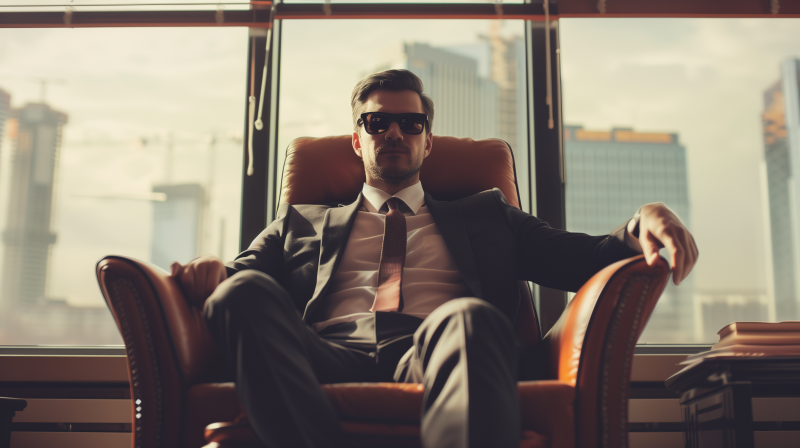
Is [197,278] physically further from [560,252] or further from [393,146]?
[560,252]

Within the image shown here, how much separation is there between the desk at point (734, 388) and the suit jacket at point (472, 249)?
0.36 metres

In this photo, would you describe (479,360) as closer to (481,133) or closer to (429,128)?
(429,128)

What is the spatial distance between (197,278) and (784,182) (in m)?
2.23

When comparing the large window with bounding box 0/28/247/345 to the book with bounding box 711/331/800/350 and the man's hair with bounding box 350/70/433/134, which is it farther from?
the book with bounding box 711/331/800/350

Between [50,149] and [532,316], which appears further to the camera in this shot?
[50,149]

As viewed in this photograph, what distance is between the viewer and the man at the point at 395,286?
2.92 ft

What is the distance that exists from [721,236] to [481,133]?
101 cm

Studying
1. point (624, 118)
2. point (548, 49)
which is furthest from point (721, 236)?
point (548, 49)

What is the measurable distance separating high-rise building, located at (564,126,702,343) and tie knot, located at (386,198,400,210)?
2.96ft

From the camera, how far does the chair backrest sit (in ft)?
6.04

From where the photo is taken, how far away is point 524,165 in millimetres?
2342

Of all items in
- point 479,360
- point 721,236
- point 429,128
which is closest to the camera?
point 479,360

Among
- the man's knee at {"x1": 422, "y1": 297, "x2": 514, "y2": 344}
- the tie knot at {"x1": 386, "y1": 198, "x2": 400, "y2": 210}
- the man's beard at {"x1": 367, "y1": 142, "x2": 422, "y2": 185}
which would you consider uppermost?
the man's beard at {"x1": 367, "y1": 142, "x2": 422, "y2": 185}

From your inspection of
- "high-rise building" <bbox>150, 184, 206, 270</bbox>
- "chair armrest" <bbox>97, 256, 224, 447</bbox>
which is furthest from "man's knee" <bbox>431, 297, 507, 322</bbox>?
"high-rise building" <bbox>150, 184, 206, 270</bbox>
